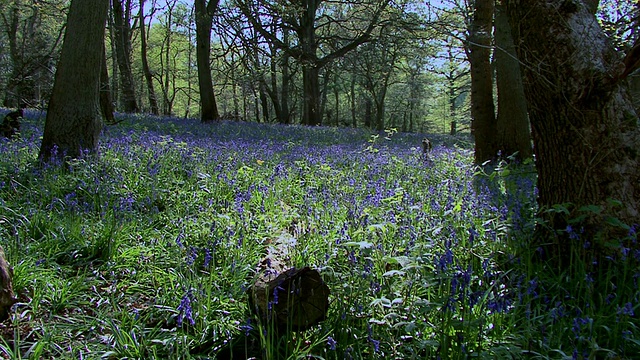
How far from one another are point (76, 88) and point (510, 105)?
7.78m

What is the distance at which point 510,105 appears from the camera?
832cm

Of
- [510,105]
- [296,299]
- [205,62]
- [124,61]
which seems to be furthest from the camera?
[124,61]

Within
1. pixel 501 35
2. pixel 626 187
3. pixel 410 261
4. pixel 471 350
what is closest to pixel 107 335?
pixel 410 261

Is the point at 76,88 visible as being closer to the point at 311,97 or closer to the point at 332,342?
the point at 332,342

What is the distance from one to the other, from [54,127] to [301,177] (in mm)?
3747

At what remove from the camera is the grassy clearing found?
2311 millimetres

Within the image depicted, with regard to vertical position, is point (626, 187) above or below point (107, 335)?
above

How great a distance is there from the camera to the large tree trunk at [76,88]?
615cm

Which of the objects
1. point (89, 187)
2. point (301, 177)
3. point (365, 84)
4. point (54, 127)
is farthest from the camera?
point (365, 84)

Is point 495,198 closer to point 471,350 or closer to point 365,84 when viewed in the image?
point 471,350

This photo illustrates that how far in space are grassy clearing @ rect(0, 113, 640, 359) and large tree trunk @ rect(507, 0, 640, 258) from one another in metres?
0.39

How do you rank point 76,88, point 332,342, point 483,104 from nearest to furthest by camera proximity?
point 332,342
point 76,88
point 483,104

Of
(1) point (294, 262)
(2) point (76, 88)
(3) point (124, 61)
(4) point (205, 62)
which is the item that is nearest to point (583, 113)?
(1) point (294, 262)

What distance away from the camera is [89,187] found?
197 inches
